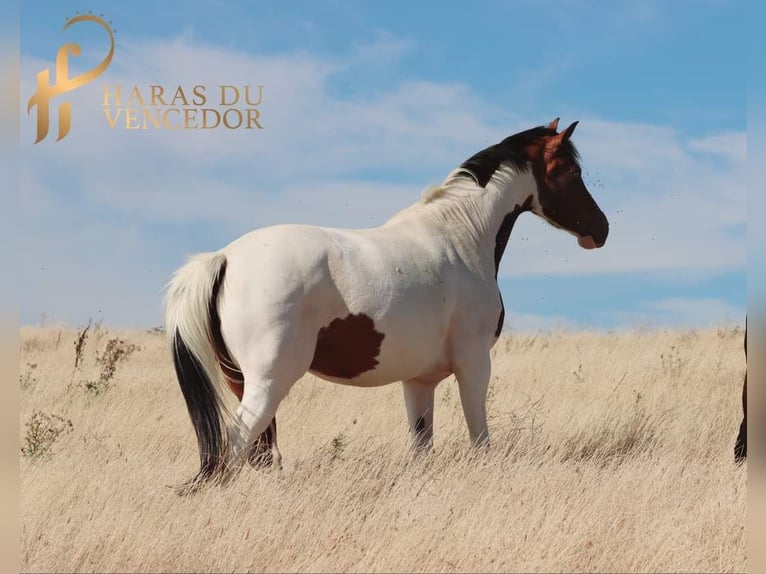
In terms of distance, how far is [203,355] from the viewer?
6.14m

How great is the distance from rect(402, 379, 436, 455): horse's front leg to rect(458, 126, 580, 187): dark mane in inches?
72.6

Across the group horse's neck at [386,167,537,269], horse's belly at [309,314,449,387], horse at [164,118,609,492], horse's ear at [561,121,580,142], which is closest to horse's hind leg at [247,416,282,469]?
horse at [164,118,609,492]

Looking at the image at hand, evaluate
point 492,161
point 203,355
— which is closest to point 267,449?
point 203,355

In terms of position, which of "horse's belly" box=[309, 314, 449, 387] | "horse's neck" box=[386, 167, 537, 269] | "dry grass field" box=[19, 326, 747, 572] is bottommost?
"dry grass field" box=[19, 326, 747, 572]

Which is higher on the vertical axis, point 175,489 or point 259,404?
point 259,404

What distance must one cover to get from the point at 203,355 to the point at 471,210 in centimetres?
270

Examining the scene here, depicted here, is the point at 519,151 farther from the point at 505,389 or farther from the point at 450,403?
the point at 505,389

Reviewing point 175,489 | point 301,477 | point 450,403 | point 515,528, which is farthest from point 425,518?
point 450,403

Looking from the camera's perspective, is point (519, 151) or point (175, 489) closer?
point (175, 489)

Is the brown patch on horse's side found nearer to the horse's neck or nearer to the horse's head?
the horse's neck

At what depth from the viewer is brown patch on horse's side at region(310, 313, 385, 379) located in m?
6.24

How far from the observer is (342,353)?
6.34 m

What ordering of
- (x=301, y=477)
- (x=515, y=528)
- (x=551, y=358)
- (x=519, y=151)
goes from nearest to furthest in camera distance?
(x=515, y=528) → (x=301, y=477) → (x=519, y=151) → (x=551, y=358)

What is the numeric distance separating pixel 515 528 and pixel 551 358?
28.5 ft
